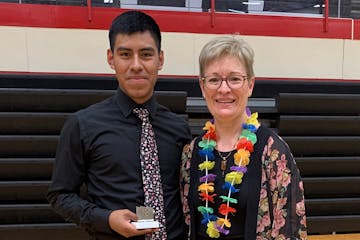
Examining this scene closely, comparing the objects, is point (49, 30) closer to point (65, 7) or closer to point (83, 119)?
point (65, 7)

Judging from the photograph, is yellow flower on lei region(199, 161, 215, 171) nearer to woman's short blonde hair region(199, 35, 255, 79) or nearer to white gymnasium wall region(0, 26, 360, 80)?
woman's short blonde hair region(199, 35, 255, 79)

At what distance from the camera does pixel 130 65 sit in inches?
47.9

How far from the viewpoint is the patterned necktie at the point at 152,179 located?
1201mm

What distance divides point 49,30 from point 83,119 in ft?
6.77

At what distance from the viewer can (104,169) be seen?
1.22 m

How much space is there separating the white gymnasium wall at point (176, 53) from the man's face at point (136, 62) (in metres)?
1.96

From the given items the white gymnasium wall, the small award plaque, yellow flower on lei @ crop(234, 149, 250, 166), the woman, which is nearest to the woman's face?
the woman

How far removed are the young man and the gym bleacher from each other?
5.48ft

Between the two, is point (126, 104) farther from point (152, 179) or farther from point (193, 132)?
point (193, 132)

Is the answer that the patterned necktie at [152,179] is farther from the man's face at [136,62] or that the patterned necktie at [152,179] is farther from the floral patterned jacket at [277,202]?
the floral patterned jacket at [277,202]

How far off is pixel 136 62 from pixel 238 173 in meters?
0.44

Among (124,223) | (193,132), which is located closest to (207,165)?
(124,223)

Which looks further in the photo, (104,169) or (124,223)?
(104,169)

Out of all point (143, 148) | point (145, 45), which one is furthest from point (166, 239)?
point (145, 45)
